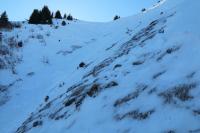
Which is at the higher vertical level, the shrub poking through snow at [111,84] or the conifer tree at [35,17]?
the conifer tree at [35,17]

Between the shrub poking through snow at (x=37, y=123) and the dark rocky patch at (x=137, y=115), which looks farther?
the shrub poking through snow at (x=37, y=123)

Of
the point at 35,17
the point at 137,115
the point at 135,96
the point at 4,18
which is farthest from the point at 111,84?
the point at 35,17

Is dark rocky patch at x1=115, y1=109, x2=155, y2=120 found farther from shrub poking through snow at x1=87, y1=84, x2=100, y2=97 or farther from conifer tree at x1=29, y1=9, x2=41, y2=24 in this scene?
conifer tree at x1=29, y1=9, x2=41, y2=24

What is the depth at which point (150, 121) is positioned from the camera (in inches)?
263

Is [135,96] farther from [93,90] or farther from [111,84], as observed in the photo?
[93,90]

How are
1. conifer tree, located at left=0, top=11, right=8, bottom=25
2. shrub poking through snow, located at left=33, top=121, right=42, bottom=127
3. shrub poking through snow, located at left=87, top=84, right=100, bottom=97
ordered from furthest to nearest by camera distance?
1. conifer tree, located at left=0, top=11, right=8, bottom=25
2. shrub poking through snow, located at left=33, top=121, right=42, bottom=127
3. shrub poking through snow, located at left=87, top=84, right=100, bottom=97

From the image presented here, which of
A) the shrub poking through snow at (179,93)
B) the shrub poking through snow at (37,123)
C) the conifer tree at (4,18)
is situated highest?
the conifer tree at (4,18)

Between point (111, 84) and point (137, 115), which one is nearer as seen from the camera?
point (137, 115)

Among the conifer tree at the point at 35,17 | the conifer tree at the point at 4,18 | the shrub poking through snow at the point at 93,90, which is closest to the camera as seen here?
the shrub poking through snow at the point at 93,90

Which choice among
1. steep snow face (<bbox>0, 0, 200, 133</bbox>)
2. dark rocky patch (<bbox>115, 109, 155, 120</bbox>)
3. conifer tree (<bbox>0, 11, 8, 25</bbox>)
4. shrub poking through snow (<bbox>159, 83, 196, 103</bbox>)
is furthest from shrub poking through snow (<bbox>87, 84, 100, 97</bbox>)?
conifer tree (<bbox>0, 11, 8, 25</bbox>)

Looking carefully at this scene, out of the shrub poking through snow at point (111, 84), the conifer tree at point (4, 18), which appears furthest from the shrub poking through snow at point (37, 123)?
the conifer tree at point (4, 18)

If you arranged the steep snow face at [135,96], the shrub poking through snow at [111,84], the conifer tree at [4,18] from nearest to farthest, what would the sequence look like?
the steep snow face at [135,96] < the shrub poking through snow at [111,84] < the conifer tree at [4,18]

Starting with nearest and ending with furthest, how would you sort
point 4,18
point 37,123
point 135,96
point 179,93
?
point 179,93 < point 135,96 < point 37,123 < point 4,18

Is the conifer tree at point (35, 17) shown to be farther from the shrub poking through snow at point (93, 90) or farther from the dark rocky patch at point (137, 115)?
the dark rocky patch at point (137, 115)
